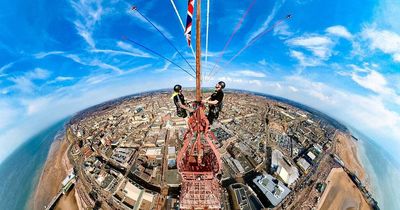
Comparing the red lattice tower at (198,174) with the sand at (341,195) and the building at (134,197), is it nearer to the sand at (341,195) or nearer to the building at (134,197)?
the building at (134,197)

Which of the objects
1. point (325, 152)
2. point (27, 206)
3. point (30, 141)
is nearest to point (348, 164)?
point (325, 152)

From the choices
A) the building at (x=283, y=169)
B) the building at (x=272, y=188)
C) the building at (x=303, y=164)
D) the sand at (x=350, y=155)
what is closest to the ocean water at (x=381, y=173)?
the sand at (x=350, y=155)

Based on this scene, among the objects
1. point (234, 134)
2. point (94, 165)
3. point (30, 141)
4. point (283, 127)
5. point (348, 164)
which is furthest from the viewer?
point (30, 141)

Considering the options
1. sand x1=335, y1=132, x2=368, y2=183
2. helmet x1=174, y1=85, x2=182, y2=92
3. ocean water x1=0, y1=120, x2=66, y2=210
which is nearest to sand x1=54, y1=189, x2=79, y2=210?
ocean water x1=0, y1=120, x2=66, y2=210

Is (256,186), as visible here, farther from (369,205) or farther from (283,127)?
(283,127)

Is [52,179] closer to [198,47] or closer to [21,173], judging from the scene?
[21,173]

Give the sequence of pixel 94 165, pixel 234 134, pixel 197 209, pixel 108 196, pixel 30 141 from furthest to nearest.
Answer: pixel 30 141 < pixel 234 134 < pixel 94 165 < pixel 108 196 < pixel 197 209

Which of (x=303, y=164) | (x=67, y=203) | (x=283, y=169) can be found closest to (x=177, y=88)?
(x=283, y=169)
